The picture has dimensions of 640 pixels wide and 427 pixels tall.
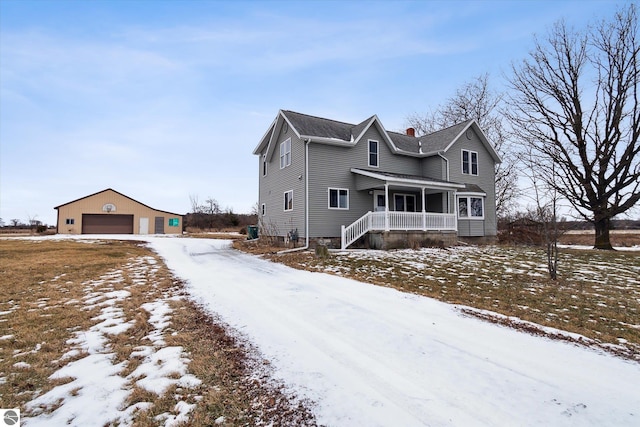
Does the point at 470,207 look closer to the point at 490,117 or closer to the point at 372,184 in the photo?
the point at 372,184

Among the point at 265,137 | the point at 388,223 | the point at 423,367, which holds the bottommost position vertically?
the point at 423,367

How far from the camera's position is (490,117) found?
93.6 ft

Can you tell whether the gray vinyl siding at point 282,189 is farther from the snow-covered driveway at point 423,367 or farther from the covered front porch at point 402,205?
the snow-covered driveway at point 423,367

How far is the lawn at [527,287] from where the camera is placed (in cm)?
510

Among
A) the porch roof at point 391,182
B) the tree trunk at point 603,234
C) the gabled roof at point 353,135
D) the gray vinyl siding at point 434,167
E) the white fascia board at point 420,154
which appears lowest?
the tree trunk at point 603,234

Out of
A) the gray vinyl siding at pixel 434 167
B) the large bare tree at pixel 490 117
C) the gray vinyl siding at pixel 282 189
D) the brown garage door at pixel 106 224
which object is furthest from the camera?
the brown garage door at pixel 106 224

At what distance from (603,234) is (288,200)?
1877 centimetres

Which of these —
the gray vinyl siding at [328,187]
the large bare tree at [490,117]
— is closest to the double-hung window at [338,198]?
the gray vinyl siding at [328,187]

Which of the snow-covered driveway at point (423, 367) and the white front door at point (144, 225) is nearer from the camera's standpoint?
the snow-covered driveway at point (423, 367)

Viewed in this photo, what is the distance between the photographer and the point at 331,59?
18875 mm

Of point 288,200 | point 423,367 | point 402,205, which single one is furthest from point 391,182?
point 423,367

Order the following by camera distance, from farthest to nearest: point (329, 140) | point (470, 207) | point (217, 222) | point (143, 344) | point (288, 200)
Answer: point (217, 222) < point (470, 207) < point (288, 200) < point (329, 140) < point (143, 344)

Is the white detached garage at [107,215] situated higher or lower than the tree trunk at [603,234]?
higher

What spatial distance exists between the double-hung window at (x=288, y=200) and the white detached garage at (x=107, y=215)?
2727 centimetres
